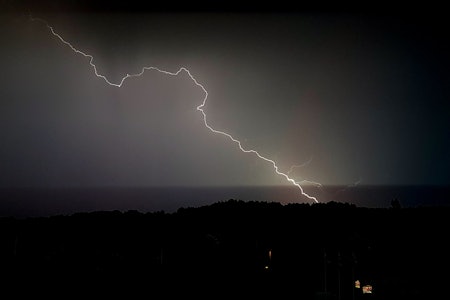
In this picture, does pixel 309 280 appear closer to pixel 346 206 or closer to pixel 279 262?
pixel 279 262

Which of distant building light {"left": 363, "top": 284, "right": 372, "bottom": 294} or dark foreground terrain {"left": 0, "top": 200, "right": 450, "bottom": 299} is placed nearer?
dark foreground terrain {"left": 0, "top": 200, "right": 450, "bottom": 299}

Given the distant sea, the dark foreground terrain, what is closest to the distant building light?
the dark foreground terrain

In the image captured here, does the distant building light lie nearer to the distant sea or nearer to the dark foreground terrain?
the dark foreground terrain

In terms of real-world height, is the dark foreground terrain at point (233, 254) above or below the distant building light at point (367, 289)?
above

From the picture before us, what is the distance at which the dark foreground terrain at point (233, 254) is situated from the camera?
358 centimetres

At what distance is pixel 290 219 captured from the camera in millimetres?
4562

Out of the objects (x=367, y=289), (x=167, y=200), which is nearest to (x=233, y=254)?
(x=367, y=289)

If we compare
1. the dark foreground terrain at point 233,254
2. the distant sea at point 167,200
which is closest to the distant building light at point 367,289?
the dark foreground terrain at point 233,254

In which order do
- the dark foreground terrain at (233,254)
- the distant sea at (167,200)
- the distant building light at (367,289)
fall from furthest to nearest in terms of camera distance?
the distant sea at (167,200) < the distant building light at (367,289) < the dark foreground terrain at (233,254)

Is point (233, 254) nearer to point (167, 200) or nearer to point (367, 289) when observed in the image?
point (367, 289)

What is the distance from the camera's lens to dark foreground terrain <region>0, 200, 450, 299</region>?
358 cm

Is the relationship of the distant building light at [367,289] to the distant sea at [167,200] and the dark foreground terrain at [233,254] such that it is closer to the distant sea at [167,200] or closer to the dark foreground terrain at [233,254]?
the dark foreground terrain at [233,254]

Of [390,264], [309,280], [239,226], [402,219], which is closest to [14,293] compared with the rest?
[239,226]

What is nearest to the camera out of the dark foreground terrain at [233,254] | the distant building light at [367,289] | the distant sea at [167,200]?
the dark foreground terrain at [233,254]
